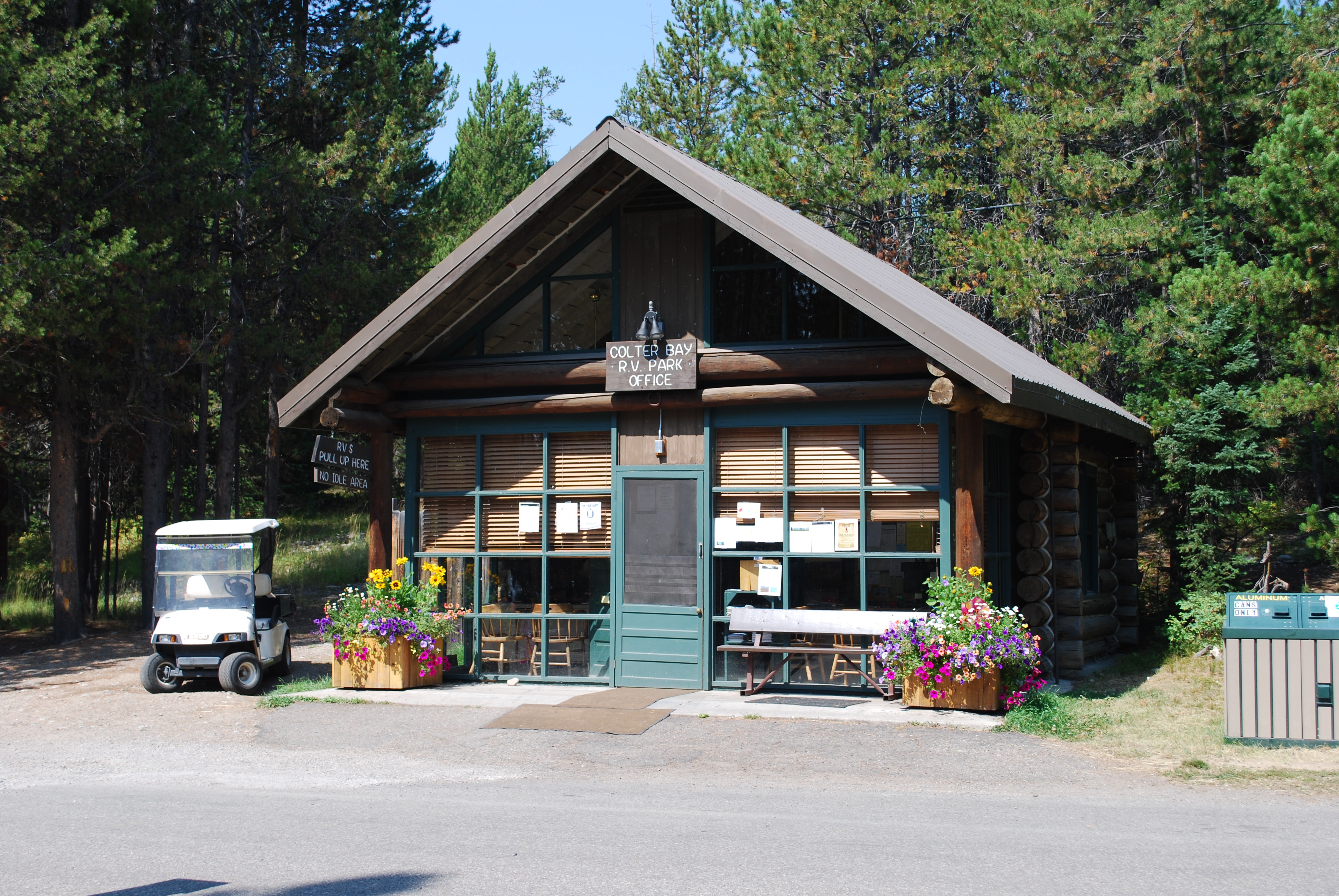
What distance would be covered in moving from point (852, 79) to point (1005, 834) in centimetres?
2097

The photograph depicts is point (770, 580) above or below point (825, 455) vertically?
below

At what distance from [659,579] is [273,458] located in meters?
14.0

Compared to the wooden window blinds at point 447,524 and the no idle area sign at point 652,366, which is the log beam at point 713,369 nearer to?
the no idle area sign at point 652,366

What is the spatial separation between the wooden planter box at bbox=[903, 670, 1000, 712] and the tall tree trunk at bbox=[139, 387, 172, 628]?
14784 mm

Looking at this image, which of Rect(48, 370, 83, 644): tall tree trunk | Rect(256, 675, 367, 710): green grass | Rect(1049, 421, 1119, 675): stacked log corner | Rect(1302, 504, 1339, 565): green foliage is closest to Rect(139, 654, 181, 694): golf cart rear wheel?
Rect(256, 675, 367, 710): green grass

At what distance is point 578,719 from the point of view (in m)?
10.1

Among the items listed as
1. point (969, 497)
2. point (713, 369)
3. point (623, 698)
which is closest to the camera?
point (969, 497)

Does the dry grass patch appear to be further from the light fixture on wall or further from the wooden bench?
the light fixture on wall

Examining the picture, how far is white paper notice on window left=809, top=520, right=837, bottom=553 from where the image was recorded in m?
11.2

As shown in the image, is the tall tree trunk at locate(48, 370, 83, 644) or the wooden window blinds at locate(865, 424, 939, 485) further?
the tall tree trunk at locate(48, 370, 83, 644)

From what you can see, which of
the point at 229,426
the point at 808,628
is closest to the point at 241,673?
the point at 808,628

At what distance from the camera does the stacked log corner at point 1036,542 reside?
40.4 ft

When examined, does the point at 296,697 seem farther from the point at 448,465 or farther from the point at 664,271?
the point at 664,271

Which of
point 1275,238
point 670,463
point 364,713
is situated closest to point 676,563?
point 670,463
